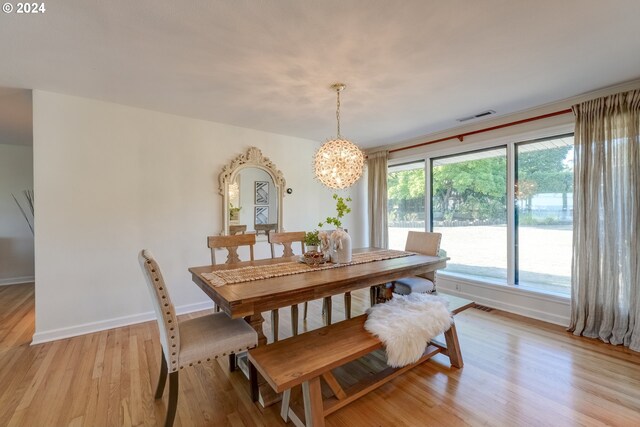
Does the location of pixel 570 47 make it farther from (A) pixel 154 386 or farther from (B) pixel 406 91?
(A) pixel 154 386

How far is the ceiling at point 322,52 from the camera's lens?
1.55 metres

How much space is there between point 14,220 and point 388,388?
6383 millimetres

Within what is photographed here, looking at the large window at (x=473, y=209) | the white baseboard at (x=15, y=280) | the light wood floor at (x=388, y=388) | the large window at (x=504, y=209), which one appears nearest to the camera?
the light wood floor at (x=388, y=388)

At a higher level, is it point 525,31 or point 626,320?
point 525,31

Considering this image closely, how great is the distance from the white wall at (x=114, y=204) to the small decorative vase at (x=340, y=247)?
74.5 inches

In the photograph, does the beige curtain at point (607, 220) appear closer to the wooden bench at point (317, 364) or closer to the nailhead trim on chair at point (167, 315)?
Result: the wooden bench at point (317, 364)

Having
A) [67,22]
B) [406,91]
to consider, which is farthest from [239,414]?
[406,91]

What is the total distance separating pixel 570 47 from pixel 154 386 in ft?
12.4

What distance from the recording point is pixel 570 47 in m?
1.90

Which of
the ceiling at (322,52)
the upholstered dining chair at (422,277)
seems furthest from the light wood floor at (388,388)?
the ceiling at (322,52)

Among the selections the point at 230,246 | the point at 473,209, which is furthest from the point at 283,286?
the point at 473,209

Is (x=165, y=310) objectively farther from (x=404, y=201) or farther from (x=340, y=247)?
(x=404, y=201)

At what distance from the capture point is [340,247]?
93.0 inches

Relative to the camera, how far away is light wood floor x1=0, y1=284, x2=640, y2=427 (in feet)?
5.33
